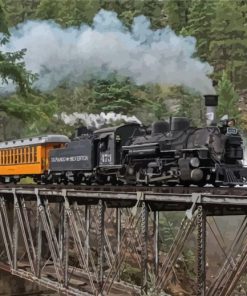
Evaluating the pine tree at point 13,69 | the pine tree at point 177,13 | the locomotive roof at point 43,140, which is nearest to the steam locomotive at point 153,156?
the locomotive roof at point 43,140

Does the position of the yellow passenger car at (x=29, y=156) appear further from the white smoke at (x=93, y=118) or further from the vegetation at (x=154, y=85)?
the white smoke at (x=93, y=118)

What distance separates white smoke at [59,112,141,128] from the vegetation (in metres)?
0.80

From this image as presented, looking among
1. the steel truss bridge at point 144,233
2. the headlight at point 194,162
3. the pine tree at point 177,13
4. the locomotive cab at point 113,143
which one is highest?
the pine tree at point 177,13

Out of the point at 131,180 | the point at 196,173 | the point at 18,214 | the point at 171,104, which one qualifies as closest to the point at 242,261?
the point at 196,173

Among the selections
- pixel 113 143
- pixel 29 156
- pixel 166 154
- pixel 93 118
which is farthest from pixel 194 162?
pixel 93 118

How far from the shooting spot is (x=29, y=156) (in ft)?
90.0

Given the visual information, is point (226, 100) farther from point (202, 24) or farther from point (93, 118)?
point (202, 24)

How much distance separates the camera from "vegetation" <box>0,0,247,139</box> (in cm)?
5794

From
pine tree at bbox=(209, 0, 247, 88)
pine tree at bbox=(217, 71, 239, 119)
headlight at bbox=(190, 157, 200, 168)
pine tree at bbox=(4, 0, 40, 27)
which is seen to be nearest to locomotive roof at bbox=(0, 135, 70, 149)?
headlight at bbox=(190, 157, 200, 168)

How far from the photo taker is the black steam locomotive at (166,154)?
1584 cm

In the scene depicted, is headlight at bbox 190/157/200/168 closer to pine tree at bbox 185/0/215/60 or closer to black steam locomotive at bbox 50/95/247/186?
black steam locomotive at bbox 50/95/247/186

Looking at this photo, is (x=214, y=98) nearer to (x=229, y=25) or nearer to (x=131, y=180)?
(x=131, y=180)

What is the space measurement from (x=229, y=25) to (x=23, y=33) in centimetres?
3150

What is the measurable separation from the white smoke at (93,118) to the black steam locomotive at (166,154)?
31164 mm
